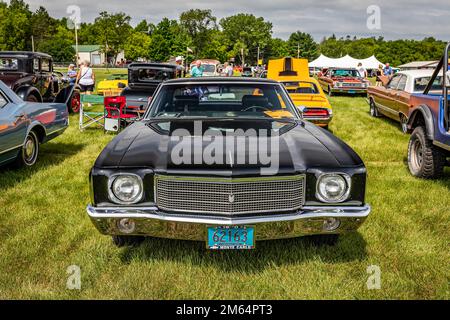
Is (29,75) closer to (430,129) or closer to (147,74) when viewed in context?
(147,74)

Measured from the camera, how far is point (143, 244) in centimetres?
364

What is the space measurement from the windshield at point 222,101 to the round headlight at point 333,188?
54.2 inches

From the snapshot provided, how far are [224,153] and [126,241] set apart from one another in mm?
1244

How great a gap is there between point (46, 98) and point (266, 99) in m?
8.97

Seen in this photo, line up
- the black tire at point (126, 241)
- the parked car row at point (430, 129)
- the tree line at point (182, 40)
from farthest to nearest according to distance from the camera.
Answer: the tree line at point (182, 40)
the parked car row at point (430, 129)
the black tire at point (126, 241)

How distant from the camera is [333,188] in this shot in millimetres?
3002

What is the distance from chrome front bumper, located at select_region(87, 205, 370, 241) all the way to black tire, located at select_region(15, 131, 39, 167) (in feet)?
11.9

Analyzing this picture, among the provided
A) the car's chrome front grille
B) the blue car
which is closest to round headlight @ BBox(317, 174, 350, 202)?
the car's chrome front grille

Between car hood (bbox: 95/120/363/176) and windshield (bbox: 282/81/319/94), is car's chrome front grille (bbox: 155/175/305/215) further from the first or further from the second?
windshield (bbox: 282/81/319/94)

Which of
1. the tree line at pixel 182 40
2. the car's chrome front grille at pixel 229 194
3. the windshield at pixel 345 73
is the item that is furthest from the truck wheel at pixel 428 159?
the tree line at pixel 182 40

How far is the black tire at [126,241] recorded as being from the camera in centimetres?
353

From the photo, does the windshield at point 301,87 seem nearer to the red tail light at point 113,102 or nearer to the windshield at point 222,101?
the red tail light at point 113,102
